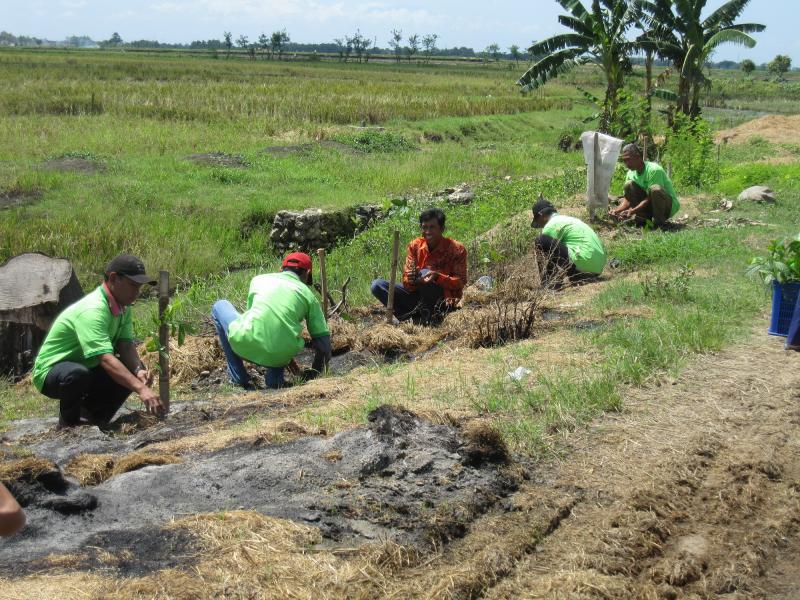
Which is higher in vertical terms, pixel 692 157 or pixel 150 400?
pixel 692 157

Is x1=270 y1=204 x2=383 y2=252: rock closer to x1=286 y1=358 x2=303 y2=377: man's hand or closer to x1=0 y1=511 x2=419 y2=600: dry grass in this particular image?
x1=286 y1=358 x2=303 y2=377: man's hand

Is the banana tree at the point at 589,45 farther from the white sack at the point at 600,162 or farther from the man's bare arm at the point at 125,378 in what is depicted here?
the man's bare arm at the point at 125,378

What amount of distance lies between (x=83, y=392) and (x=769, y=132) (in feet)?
81.0

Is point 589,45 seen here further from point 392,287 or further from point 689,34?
point 392,287

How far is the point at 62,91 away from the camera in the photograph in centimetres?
2709

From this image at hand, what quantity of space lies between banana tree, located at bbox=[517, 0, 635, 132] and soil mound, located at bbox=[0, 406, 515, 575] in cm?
1419

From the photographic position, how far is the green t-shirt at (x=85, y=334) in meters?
5.73

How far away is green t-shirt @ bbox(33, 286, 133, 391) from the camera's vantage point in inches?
225

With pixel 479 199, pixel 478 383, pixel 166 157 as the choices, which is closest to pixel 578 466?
pixel 478 383

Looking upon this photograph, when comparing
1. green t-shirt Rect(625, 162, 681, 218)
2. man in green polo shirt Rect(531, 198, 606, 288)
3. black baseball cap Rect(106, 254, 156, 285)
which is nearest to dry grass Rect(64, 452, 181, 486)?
black baseball cap Rect(106, 254, 156, 285)

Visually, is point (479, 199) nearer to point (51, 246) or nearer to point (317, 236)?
point (317, 236)

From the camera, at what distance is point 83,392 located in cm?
592

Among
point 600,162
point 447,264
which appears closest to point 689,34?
point 600,162

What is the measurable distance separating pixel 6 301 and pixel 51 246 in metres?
4.15
